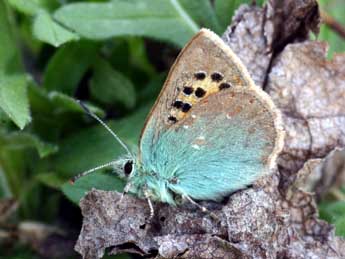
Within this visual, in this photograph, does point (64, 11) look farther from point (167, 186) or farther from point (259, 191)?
point (259, 191)

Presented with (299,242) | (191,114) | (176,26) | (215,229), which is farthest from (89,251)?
(176,26)

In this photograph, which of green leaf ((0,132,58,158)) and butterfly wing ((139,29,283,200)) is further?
green leaf ((0,132,58,158))

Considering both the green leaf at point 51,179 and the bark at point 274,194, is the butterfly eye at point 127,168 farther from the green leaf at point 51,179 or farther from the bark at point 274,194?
the green leaf at point 51,179

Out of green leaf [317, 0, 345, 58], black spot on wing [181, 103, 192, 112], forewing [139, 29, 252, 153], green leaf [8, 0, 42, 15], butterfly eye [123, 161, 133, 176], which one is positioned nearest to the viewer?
forewing [139, 29, 252, 153]

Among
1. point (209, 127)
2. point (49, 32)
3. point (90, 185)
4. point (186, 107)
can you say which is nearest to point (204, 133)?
point (209, 127)

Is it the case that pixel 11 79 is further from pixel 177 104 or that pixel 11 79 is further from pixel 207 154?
pixel 207 154

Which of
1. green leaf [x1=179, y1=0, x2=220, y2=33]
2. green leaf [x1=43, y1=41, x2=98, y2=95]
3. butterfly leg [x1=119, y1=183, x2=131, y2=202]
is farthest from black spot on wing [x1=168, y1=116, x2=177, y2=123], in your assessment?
green leaf [x1=43, y1=41, x2=98, y2=95]

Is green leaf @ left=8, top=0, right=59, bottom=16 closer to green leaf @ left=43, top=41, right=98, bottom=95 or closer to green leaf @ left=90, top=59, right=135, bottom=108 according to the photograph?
green leaf @ left=43, top=41, right=98, bottom=95
